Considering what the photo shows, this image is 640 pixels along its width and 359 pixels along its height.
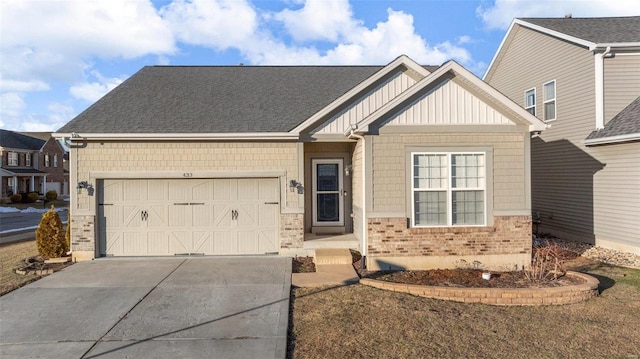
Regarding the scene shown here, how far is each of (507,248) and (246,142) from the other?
650cm

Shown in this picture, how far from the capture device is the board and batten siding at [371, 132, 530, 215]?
8.33 meters

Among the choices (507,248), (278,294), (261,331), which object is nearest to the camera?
(261,331)

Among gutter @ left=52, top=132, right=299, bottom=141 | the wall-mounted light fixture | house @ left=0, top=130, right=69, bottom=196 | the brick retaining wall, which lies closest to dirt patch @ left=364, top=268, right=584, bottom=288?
the brick retaining wall

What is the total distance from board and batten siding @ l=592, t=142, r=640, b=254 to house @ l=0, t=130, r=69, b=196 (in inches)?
1714

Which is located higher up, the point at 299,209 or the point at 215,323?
the point at 299,209

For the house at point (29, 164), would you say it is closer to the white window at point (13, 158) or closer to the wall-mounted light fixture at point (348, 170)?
the white window at point (13, 158)

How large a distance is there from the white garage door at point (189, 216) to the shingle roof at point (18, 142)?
116 feet

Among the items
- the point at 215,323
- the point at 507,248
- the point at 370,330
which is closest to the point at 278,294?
the point at 215,323

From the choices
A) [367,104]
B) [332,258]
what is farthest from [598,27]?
[332,258]

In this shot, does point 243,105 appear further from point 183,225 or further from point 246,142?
point 183,225

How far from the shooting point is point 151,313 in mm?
5895

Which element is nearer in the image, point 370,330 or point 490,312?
point 370,330

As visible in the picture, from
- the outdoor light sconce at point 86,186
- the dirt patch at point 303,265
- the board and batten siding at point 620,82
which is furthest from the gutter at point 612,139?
the outdoor light sconce at point 86,186

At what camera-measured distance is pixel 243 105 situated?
10.6 metres
